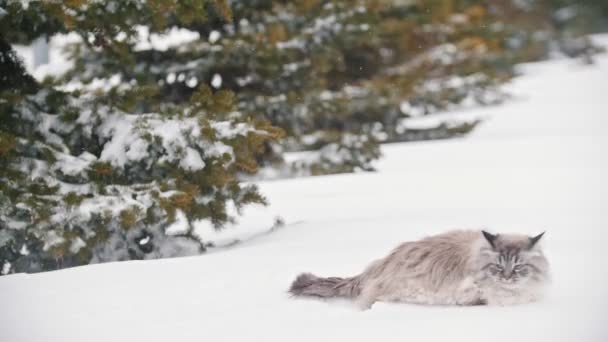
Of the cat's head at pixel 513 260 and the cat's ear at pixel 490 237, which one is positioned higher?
the cat's ear at pixel 490 237

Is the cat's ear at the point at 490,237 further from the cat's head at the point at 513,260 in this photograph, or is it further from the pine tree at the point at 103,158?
the pine tree at the point at 103,158

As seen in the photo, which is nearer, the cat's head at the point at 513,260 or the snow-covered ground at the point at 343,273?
the snow-covered ground at the point at 343,273

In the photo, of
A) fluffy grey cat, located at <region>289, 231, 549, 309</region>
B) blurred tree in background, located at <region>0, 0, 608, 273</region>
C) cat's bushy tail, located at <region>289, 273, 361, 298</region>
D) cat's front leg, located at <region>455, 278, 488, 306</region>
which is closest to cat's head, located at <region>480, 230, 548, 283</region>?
fluffy grey cat, located at <region>289, 231, 549, 309</region>

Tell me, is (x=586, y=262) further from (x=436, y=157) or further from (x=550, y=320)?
(x=436, y=157)

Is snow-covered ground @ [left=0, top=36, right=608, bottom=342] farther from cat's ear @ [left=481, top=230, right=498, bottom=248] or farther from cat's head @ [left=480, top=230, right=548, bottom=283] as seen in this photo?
cat's ear @ [left=481, top=230, right=498, bottom=248]

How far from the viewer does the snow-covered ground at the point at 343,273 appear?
457cm

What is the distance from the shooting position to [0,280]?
5652 mm

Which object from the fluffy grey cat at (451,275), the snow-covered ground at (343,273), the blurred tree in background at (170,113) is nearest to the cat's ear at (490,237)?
the fluffy grey cat at (451,275)

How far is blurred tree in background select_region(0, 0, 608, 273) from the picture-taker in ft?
20.8

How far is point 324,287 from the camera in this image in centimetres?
532

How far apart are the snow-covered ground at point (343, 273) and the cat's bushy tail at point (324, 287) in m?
0.10

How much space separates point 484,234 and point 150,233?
10.3 feet

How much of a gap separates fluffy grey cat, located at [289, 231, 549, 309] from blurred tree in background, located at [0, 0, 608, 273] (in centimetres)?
168

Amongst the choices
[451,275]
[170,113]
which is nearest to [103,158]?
[170,113]
